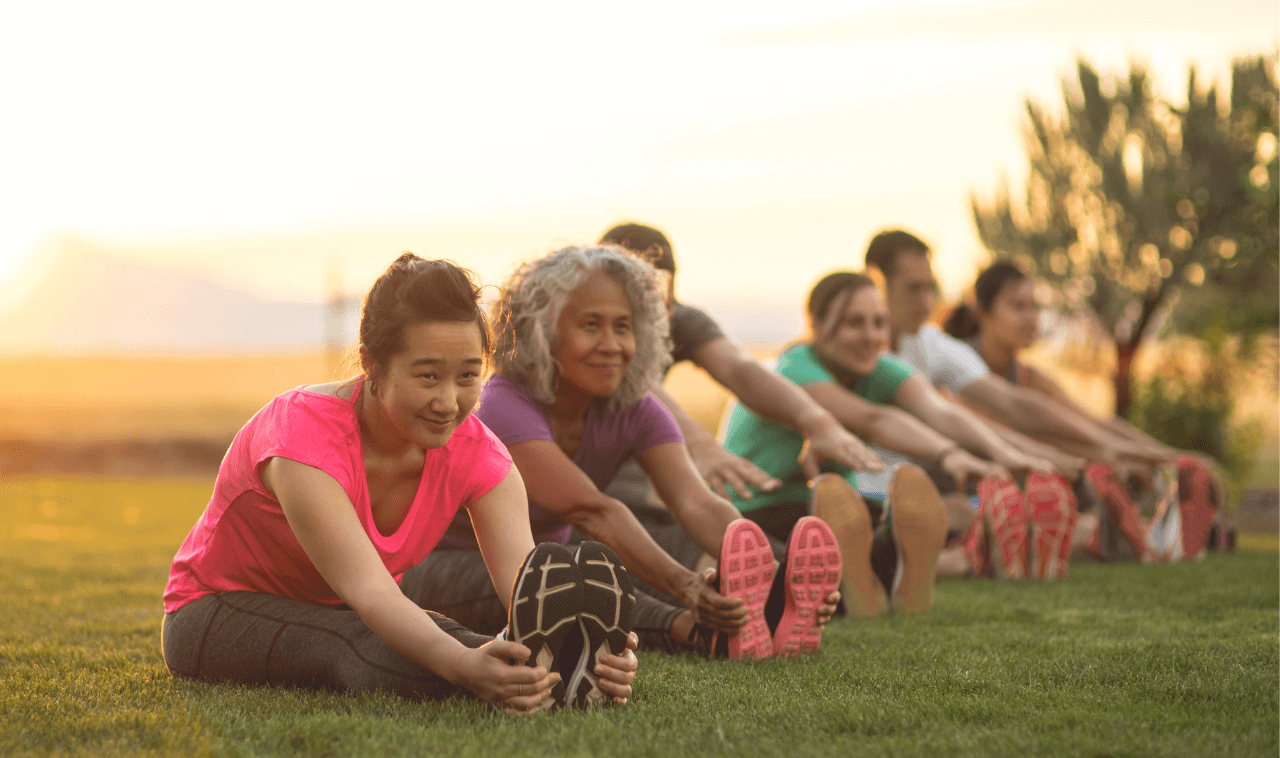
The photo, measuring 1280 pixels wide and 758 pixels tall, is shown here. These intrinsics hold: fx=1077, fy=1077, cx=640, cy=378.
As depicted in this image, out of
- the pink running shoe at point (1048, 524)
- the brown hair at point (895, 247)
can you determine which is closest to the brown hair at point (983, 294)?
the brown hair at point (895, 247)

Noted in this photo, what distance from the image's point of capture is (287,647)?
2.70 m

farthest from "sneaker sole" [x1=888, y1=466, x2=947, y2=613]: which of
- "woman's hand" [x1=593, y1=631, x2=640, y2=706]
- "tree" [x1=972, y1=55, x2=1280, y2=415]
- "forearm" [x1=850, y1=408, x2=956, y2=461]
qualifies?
"tree" [x1=972, y1=55, x2=1280, y2=415]

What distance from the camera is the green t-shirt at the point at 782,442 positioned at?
4.73 m

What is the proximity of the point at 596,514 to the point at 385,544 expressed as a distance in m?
0.73

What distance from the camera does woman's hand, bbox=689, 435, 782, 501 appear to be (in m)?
3.86

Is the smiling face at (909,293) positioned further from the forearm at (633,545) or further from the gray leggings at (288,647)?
the gray leggings at (288,647)

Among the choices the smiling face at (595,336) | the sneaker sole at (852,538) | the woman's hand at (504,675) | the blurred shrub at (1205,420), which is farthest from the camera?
the blurred shrub at (1205,420)

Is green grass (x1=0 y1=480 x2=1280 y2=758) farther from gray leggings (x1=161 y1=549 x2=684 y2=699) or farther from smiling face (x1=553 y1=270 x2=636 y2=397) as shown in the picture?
smiling face (x1=553 y1=270 x2=636 y2=397)

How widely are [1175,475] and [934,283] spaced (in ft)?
6.25

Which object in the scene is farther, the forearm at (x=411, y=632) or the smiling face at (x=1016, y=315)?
the smiling face at (x=1016, y=315)

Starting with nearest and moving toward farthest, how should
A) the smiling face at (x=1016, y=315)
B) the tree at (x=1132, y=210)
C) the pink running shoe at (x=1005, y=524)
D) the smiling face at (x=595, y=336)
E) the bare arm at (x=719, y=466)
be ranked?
the smiling face at (x=595, y=336), the bare arm at (x=719, y=466), the pink running shoe at (x=1005, y=524), the smiling face at (x=1016, y=315), the tree at (x=1132, y=210)

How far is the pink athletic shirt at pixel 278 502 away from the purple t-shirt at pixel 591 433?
1.82 feet

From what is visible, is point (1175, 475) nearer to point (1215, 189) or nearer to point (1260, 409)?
point (1260, 409)

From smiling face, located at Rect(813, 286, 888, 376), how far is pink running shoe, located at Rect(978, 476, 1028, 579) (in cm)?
82
